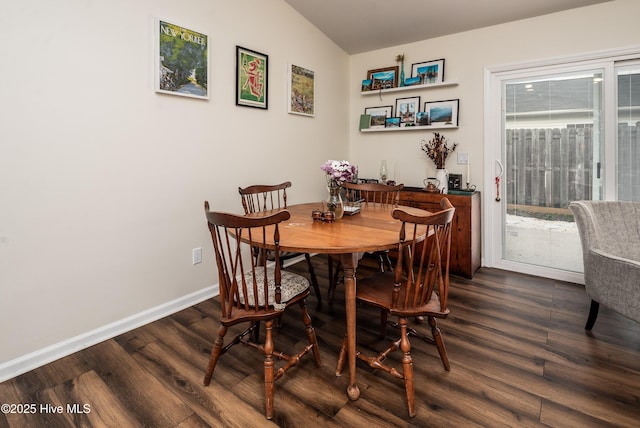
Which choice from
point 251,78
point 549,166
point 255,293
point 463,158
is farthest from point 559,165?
point 255,293

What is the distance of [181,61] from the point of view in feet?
8.00

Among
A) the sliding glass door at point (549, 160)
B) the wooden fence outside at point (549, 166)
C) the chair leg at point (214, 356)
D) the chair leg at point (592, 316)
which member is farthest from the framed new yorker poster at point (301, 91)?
the chair leg at point (592, 316)

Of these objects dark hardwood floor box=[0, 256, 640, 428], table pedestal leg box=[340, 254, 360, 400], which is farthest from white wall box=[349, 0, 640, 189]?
table pedestal leg box=[340, 254, 360, 400]

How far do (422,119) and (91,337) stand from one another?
11.4 feet

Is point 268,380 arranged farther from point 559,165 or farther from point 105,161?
point 559,165

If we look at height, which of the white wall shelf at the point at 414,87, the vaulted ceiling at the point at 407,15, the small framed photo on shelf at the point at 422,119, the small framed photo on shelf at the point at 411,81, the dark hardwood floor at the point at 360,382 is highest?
the vaulted ceiling at the point at 407,15

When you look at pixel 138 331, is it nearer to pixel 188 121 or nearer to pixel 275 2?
pixel 188 121

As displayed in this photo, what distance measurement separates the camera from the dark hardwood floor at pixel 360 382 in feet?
4.97

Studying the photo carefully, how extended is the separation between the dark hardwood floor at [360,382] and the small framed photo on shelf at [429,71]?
8.09 ft

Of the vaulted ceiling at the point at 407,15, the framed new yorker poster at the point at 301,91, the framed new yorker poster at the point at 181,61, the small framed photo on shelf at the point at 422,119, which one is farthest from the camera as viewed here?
the small framed photo on shelf at the point at 422,119

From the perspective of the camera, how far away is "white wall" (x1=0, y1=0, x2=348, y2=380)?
1.82 metres

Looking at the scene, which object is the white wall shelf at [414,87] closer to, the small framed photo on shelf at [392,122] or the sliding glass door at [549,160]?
the small framed photo on shelf at [392,122]

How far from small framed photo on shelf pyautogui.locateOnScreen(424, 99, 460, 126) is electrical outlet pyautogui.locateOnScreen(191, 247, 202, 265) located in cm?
266

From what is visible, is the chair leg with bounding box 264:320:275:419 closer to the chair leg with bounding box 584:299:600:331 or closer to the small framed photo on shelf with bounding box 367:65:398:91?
the chair leg with bounding box 584:299:600:331
